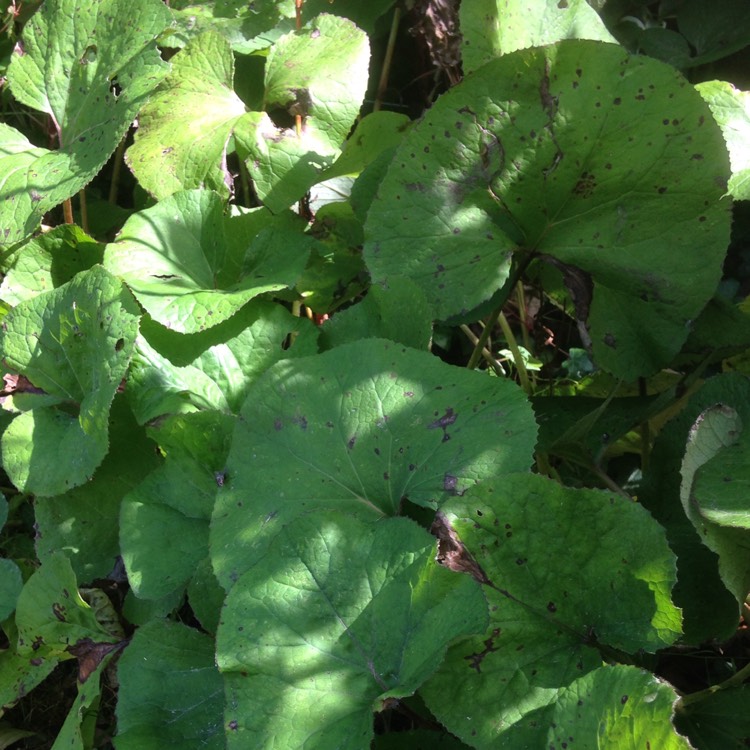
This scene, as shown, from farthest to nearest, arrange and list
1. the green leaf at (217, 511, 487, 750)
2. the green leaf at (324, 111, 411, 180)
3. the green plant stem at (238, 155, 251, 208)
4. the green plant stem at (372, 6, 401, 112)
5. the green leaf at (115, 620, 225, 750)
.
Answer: the green plant stem at (372, 6, 401, 112), the green plant stem at (238, 155, 251, 208), the green leaf at (324, 111, 411, 180), the green leaf at (115, 620, 225, 750), the green leaf at (217, 511, 487, 750)

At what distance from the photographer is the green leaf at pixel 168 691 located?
4.00ft

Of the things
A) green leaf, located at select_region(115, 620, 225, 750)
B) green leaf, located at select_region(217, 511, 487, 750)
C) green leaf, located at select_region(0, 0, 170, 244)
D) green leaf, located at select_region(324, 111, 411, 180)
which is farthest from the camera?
green leaf, located at select_region(324, 111, 411, 180)

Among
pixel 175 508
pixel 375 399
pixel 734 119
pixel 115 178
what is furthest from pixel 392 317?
pixel 115 178

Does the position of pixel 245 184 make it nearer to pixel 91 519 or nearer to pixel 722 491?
pixel 91 519

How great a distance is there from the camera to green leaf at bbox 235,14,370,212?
1.70m

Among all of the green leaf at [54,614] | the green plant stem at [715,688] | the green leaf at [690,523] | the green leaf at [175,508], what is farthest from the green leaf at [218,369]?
the green plant stem at [715,688]

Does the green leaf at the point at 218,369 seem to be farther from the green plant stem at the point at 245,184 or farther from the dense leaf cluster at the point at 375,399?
the green plant stem at the point at 245,184

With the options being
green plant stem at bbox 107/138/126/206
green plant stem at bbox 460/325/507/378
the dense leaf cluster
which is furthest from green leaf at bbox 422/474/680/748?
green plant stem at bbox 107/138/126/206

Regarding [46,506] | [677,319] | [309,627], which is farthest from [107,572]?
[677,319]

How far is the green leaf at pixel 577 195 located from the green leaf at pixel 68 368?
0.44 m

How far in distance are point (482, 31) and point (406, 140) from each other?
287mm

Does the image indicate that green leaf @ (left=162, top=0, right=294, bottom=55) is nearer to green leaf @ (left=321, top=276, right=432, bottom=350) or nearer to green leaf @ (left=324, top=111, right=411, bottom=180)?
green leaf @ (left=324, top=111, right=411, bottom=180)

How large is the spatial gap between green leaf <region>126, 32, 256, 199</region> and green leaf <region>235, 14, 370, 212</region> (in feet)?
0.20

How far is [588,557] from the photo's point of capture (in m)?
1.09
